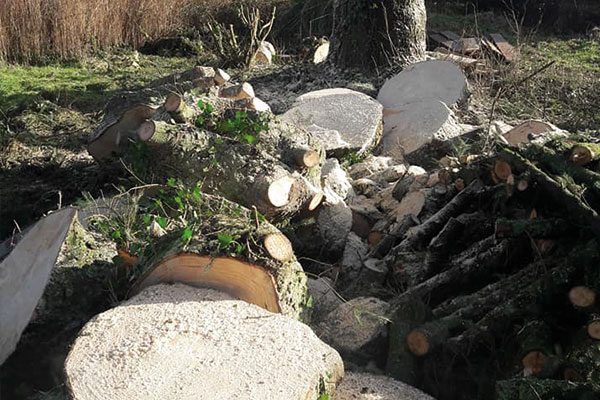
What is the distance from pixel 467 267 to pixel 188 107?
2216mm

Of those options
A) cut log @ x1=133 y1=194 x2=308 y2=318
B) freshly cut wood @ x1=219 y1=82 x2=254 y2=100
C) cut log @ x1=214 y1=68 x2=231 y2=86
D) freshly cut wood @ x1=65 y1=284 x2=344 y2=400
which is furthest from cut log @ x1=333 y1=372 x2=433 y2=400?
cut log @ x1=214 y1=68 x2=231 y2=86

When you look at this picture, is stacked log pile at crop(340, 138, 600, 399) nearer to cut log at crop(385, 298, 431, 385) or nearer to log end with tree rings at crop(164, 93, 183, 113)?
cut log at crop(385, 298, 431, 385)

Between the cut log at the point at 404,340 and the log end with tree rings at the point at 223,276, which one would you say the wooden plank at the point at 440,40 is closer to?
the cut log at the point at 404,340

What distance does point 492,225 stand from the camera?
4.57 meters

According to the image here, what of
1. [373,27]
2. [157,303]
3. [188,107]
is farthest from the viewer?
[373,27]

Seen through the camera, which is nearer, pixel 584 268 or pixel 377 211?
pixel 584 268

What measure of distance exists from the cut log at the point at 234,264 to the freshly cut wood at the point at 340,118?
242 cm

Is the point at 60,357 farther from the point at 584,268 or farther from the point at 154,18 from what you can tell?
the point at 154,18

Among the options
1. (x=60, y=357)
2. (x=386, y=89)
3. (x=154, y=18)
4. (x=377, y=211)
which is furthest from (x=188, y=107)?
(x=154, y=18)

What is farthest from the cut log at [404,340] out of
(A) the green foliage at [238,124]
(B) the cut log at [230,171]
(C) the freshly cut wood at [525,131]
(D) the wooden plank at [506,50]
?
(D) the wooden plank at [506,50]

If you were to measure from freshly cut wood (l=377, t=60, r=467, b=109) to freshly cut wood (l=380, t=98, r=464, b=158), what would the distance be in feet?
0.80

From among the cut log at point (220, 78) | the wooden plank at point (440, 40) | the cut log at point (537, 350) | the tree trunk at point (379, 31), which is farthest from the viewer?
the wooden plank at point (440, 40)

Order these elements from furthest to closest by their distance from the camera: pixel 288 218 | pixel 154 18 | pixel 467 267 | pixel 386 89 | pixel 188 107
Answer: pixel 154 18
pixel 386 89
pixel 188 107
pixel 288 218
pixel 467 267

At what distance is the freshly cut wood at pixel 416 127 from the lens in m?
6.66
